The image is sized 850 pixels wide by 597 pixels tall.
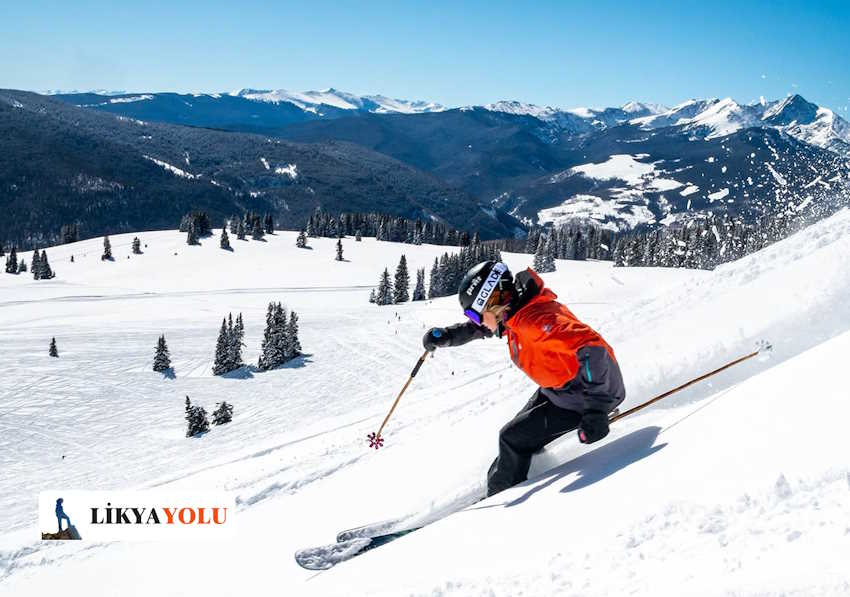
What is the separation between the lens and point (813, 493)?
2916mm

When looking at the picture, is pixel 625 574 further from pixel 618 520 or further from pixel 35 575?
pixel 35 575

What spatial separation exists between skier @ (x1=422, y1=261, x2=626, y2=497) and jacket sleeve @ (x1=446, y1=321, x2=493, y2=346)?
596 mm

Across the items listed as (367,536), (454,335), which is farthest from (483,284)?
(367,536)

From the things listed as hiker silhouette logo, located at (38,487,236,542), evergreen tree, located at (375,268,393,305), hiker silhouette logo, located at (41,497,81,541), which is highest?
hiker silhouette logo, located at (38,487,236,542)

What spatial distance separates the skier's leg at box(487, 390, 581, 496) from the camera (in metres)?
5.21

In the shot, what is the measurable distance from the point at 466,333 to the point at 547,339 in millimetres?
1546

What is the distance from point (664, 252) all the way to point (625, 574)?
10526 cm

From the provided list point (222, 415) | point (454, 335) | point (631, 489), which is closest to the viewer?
point (631, 489)

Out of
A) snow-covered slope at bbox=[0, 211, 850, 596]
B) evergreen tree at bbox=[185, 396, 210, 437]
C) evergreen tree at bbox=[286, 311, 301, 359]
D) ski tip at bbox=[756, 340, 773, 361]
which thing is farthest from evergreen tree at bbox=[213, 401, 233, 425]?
ski tip at bbox=[756, 340, 773, 361]

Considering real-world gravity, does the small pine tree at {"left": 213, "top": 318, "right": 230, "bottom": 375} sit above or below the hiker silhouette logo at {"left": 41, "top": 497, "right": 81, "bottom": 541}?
below

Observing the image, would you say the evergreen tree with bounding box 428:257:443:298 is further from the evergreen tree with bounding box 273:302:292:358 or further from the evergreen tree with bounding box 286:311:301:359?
the evergreen tree with bounding box 273:302:292:358

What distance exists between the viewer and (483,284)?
5.34 metres

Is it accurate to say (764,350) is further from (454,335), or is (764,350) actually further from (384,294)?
(384,294)

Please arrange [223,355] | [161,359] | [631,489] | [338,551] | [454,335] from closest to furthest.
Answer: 1. [631,489]
2. [338,551]
3. [454,335]
4. [161,359]
5. [223,355]
